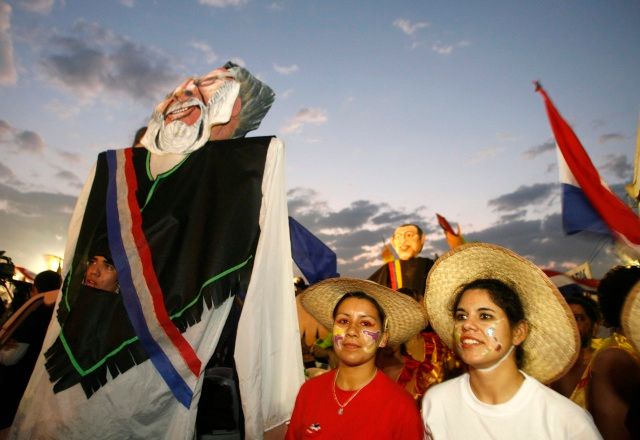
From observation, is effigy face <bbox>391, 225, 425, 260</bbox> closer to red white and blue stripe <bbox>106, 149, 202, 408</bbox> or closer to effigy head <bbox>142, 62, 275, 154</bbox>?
effigy head <bbox>142, 62, 275, 154</bbox>

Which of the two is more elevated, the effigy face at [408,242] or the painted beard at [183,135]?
the painted beard at [183,135]

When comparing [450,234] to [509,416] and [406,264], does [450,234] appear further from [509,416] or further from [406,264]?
[509,416]

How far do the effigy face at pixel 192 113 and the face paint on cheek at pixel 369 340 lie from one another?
64.8 inches

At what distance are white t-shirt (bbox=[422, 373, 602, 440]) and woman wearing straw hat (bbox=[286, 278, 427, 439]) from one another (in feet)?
0.52

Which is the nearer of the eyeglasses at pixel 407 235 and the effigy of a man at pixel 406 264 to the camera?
the effigy of a man at pixel 406 264

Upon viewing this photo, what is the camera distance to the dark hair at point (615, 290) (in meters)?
2.94

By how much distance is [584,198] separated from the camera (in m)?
4.16

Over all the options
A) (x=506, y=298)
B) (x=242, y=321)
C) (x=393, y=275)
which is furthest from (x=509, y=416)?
(x=393, y=275)

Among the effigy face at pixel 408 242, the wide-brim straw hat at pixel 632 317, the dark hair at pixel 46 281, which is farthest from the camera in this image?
the effigy face at pixel 408 242

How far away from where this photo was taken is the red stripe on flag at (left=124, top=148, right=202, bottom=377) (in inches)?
84.2

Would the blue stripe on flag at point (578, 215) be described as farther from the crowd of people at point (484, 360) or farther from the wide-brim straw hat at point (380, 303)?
the wide-brim straw hat at point (380, 303)

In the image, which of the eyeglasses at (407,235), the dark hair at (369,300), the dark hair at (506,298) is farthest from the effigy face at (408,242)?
the dark hair at (506,298)

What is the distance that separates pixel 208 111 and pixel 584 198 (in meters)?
3.88

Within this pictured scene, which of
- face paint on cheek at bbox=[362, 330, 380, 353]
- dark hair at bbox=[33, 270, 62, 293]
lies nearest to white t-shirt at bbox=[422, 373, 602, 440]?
face paint on cheek at bbox=[362, 330, 380, 353]
